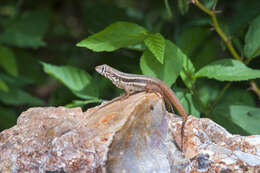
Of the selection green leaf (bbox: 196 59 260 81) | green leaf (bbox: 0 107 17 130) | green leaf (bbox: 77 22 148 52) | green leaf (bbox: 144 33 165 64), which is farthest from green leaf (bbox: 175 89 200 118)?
green leaf (bbox: 0 107 17 130)

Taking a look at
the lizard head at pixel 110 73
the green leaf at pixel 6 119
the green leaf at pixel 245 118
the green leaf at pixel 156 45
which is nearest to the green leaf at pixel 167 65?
the green leaf at pixel 156 45

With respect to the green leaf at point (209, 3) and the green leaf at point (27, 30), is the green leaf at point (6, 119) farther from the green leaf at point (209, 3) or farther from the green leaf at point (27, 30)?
the green leaf at point (209, 3)

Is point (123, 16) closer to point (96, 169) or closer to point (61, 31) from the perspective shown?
point (96, 169)

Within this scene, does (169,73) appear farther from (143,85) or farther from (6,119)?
(6,119)

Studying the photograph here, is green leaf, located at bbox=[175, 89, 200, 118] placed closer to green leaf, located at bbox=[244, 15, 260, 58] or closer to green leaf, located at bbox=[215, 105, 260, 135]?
green leaf, located at bbox=[215, 105, 260, 135]

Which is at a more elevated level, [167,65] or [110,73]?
[167,65]

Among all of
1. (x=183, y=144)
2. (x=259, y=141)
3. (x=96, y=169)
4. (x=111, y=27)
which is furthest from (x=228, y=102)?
(x=96, y=169)

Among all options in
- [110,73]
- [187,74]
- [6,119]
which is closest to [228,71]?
[187,74]
